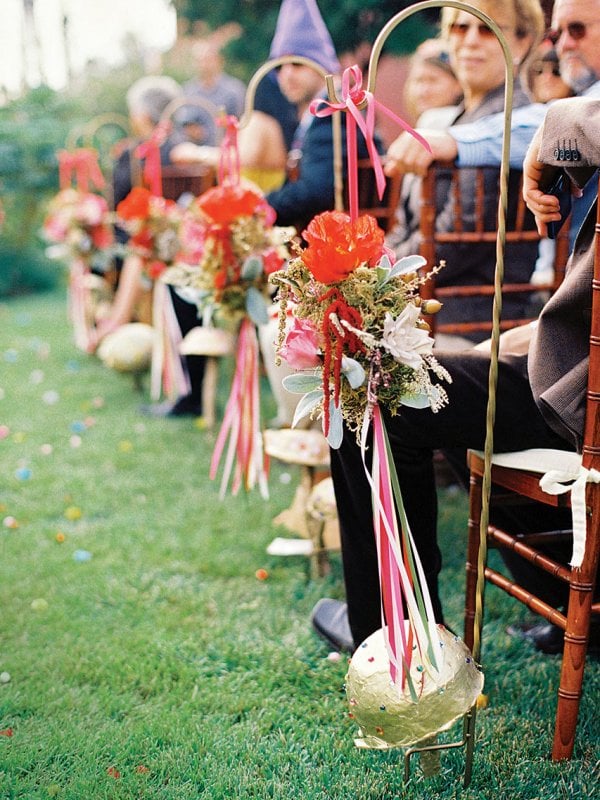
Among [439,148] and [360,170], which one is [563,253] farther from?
[360,170]

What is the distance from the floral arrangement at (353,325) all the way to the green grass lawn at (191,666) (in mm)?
825

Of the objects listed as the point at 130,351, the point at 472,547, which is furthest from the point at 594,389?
the point at 130,351

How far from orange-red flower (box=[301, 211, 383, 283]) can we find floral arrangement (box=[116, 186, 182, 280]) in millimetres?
3123

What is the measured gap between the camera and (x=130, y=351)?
520cm

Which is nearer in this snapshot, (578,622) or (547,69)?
(578,622)

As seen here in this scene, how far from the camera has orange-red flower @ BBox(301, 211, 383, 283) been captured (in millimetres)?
1453

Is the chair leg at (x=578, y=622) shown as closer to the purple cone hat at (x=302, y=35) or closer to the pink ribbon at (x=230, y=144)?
the pink ribbon at (x=230, y=144)

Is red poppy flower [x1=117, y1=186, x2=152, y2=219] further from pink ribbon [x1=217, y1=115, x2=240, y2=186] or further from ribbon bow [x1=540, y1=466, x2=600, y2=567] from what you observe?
ribbon bow [x1=540, y1=466, x2=600, y2=567]

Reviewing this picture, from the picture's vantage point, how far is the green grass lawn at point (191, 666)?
179 cm

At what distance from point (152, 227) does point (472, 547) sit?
294 centimetres

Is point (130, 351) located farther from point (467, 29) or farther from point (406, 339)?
point (406, 339)

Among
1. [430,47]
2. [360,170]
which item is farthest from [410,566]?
[430,47]

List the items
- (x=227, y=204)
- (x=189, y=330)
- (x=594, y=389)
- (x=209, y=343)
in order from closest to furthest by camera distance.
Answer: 1. (x=594, y=389)
2. (x=227, y=204)
3. (x=209, y=343)
4. (x=189, y=330)

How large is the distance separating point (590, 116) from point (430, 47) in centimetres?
264
